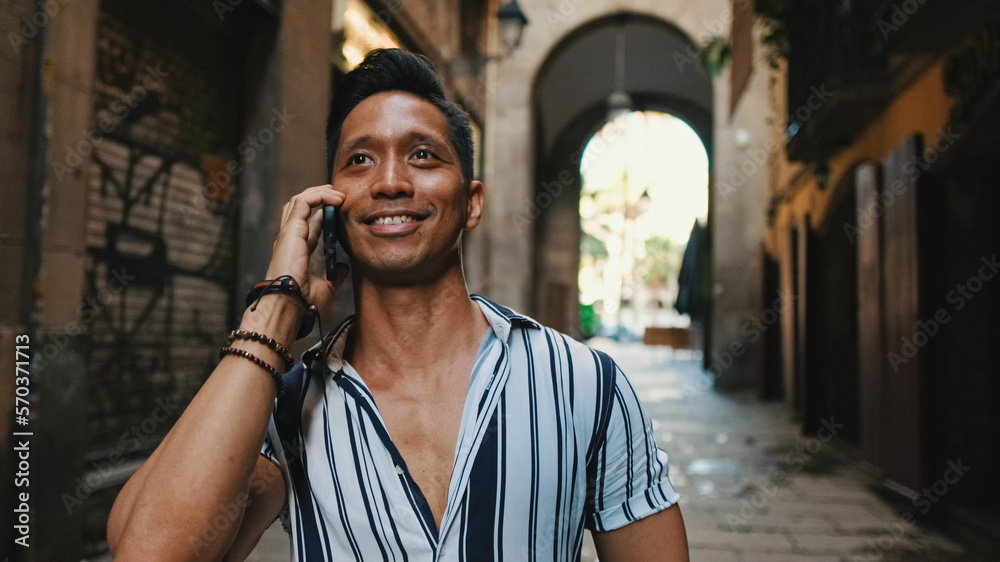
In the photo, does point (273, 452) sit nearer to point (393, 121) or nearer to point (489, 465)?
point (489, 465)

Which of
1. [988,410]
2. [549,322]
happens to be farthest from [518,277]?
[988,410]

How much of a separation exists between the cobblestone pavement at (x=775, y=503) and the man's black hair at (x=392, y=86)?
3316 millimetres

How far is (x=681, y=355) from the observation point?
27.8 m

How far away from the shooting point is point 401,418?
1570 mm

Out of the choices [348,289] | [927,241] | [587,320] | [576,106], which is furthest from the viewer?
[587,320]

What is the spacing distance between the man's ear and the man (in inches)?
0.6

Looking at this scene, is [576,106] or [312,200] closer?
[312,200]

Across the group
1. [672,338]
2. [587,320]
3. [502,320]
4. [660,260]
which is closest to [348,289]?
[502,320]

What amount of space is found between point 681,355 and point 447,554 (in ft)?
90.7

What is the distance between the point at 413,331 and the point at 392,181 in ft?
1.20

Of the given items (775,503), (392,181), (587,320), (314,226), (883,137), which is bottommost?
(775,503)

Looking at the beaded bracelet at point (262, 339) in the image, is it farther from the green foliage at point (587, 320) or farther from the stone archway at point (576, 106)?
the green foliage at point (587, 320)

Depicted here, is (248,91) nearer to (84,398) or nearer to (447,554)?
(84,398)

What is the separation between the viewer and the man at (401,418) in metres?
1.35
